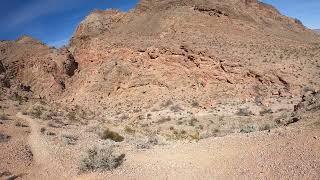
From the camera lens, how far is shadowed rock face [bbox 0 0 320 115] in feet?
106

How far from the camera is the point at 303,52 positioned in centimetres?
3584

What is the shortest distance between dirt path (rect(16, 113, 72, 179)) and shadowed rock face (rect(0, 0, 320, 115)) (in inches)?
670

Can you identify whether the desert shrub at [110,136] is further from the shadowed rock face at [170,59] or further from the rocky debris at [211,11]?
the rocky debris at [211,11]

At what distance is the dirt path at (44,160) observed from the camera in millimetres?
11117

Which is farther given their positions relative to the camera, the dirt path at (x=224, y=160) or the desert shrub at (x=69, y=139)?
the desert shrub at (x=69, y=139)

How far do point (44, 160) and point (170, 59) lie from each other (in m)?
22.6

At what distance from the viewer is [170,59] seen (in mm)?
34375

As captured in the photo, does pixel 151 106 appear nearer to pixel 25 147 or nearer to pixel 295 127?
pixel 25 147

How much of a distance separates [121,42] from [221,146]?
86.0ft

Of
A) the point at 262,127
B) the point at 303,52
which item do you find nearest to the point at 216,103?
the point at 303,52

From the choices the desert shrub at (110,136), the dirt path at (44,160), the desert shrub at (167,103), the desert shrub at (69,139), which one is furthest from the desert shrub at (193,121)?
the dirt path at (44,160)

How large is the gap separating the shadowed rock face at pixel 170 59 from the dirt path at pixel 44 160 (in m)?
17.0

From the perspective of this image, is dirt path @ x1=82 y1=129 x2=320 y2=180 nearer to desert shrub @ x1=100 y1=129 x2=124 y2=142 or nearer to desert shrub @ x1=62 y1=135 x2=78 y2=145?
desert shrub @ x1=62 y1=135 x2=78 y2=145

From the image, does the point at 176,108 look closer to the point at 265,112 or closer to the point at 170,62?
the point at 170,62
